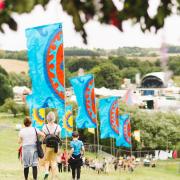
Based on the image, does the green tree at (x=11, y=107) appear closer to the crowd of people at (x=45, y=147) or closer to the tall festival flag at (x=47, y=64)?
the tall festival flag at (x=47, y=64)

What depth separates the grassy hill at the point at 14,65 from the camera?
15988cm

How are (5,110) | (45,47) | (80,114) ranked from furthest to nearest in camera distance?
(5,110) → (80,114) → (45,47)

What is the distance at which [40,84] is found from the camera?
14773mm

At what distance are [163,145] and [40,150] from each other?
60.3 metres

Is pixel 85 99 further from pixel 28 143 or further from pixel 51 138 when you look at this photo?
pixel 28 143

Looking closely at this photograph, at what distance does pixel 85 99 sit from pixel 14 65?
139254mm

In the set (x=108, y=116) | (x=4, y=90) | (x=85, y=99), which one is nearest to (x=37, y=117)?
(x=108, y=116)

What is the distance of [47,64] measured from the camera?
14758 millimetres

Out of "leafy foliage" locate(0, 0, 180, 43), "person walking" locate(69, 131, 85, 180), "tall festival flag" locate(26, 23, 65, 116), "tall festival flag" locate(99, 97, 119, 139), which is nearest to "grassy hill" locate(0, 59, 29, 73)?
"tall festival flag" locate(99, 97, 119, 139)

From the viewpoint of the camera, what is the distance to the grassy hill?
160 meters

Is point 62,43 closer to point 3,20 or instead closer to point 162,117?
point 3,20

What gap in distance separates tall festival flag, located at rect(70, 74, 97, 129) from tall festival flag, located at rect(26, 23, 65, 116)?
8.90 metres

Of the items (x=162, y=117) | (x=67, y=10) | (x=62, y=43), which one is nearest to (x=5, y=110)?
(x=162, y=117)

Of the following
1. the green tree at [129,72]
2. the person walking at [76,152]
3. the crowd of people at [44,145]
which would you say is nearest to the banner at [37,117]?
the person walking at [76,152]
